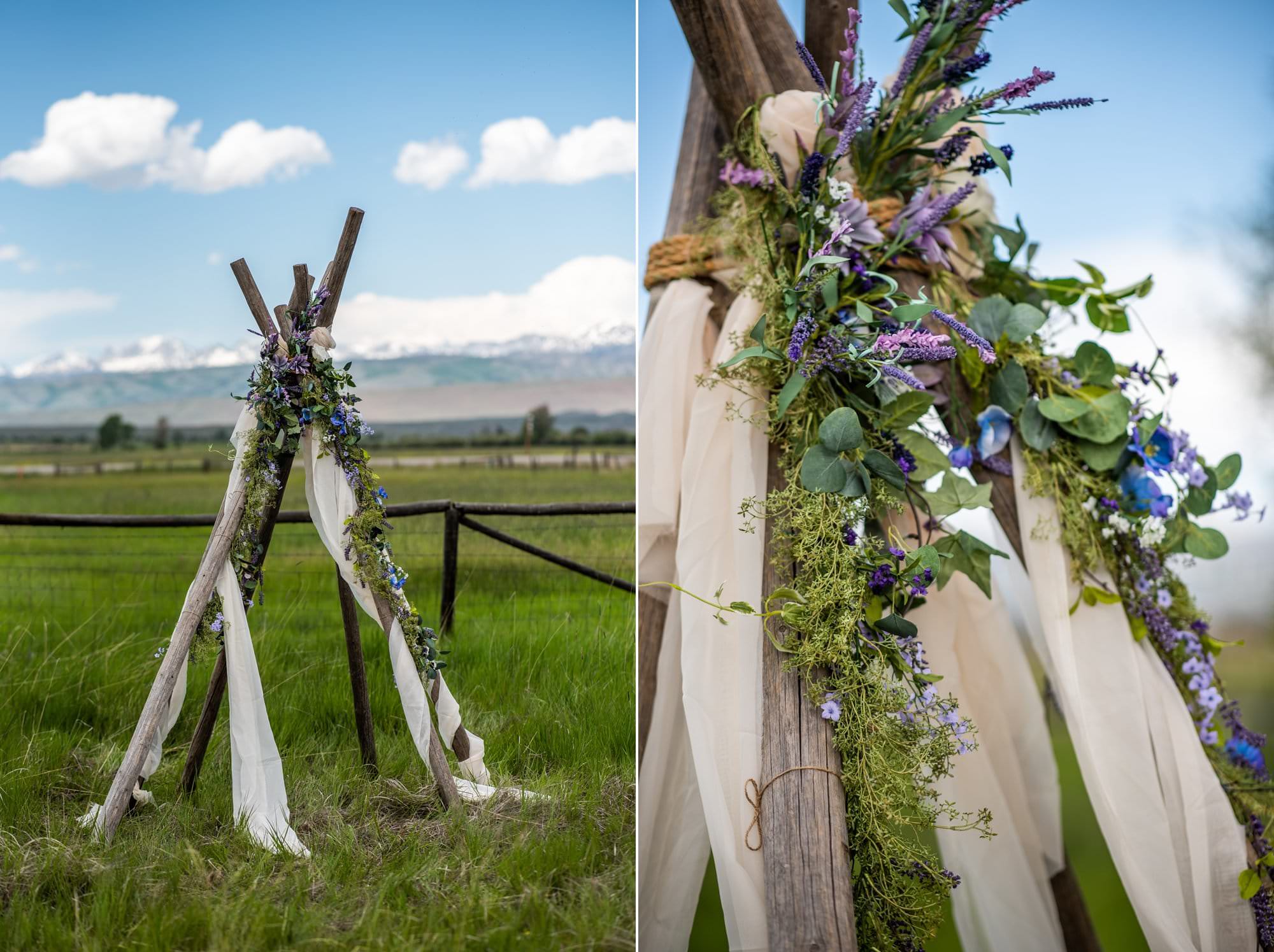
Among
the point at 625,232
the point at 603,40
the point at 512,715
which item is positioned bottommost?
the point at 512,715

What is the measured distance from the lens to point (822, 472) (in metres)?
1.21

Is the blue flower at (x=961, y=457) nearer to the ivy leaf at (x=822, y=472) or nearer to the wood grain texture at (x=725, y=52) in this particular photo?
the ivy leaf at (x=822, y=472)

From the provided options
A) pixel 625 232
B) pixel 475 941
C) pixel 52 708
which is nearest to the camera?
pixel 475 941

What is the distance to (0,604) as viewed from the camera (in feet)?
4.21

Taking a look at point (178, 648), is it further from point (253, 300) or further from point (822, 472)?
point (822, 472)

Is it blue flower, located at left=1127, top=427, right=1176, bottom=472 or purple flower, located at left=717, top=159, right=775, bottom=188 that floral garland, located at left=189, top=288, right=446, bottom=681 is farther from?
blue flower, located at left=1127, top=427, right=1176, bottom=472

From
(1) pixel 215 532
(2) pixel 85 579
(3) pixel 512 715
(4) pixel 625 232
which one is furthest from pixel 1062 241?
(2) pixel 85 579

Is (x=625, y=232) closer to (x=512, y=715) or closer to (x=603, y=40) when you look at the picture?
(x=603, y=40)

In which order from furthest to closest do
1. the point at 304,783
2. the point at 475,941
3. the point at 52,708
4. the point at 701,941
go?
the point at 701,941 < the point at 52,708 < the point at 304,783 < the point at 475,941

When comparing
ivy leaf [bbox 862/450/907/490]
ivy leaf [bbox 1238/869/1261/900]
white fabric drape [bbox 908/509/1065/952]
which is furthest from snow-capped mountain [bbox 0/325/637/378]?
ivy leaf [bbox 1238/869/1261/900]

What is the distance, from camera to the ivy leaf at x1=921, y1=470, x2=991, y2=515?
1263 mm

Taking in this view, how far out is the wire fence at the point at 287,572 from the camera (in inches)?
50.1

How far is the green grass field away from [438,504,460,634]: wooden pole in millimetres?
16

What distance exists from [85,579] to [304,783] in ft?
1.90
